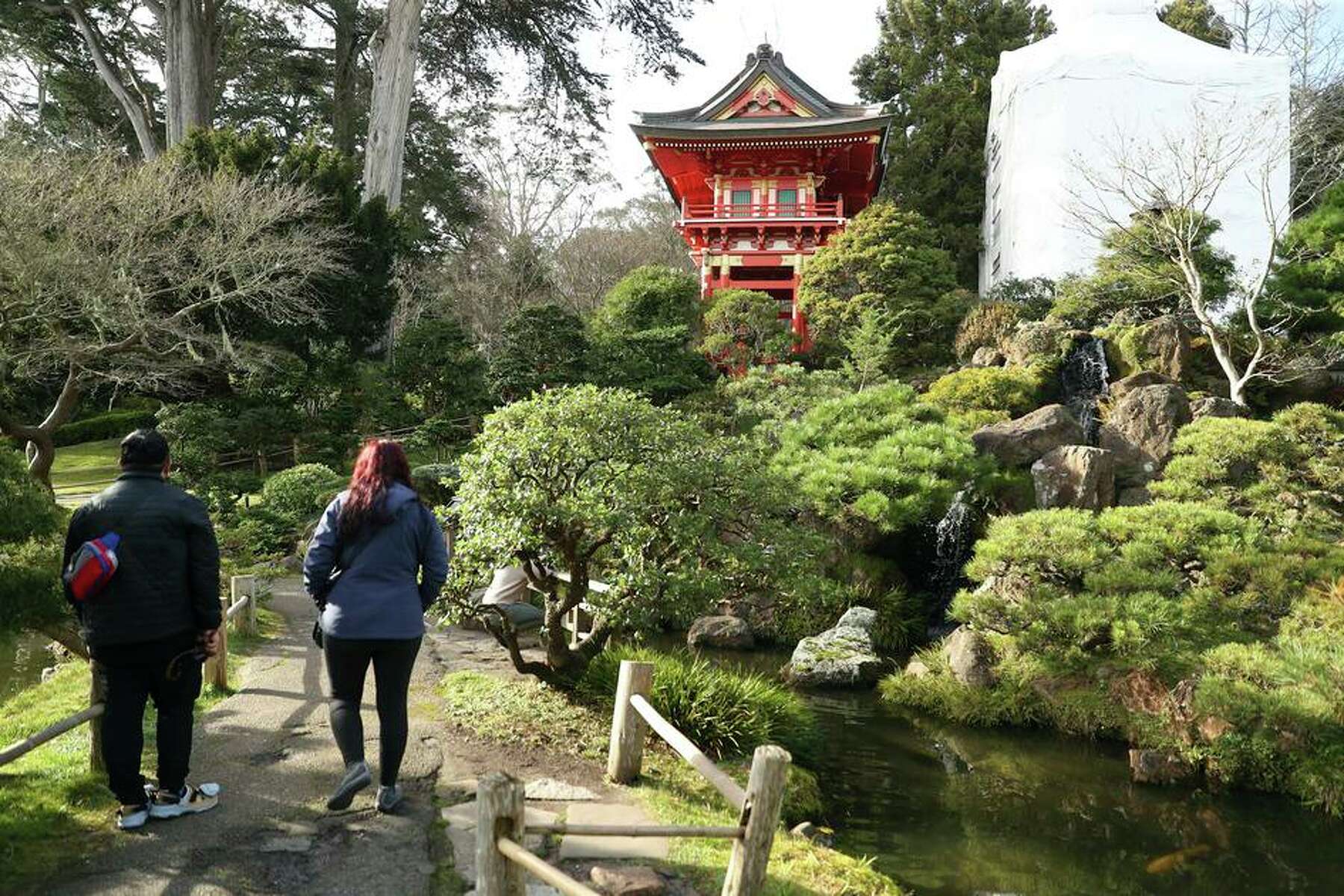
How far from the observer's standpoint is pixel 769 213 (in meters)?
22.6

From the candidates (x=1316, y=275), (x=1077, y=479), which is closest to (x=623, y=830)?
(x=1077, y=479)

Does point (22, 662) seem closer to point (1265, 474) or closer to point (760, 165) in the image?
point (1265, 474)

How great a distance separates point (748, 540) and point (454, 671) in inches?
95.6

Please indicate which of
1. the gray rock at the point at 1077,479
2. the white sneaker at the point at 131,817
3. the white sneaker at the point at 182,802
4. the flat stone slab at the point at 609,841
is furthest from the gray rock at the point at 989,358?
the white sneaker at the point at 131,817

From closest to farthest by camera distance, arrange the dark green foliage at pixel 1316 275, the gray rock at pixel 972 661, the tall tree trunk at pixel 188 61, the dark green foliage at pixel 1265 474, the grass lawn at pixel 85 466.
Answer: the gray rock at pixel 972 661 < the dark green foliage at pixel 1265 474 < the dark green foliage at pixel 1316 275 < the grass lawn at pixel 85 466 < the tall tree trunk at pixel 188 61

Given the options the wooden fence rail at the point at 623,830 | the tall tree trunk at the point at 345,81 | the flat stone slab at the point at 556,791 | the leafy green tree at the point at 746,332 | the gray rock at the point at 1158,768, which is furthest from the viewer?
the tall tree trunk at the point at 345,81

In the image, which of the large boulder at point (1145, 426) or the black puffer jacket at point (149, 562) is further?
the large boulder at point (1145, 426)

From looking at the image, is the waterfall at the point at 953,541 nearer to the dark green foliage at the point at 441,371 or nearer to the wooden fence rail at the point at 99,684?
the wooden fence rail at the point at 99,684

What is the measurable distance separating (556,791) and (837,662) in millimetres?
4885

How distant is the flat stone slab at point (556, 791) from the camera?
4.16 metres

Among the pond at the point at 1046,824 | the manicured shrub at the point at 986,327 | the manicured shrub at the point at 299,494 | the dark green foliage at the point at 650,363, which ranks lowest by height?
the pond at the point at 1046,824

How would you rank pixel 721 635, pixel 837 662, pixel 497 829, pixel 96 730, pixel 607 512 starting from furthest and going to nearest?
pixel 721 635 → pixel 837 662 → pixel 607 512 → pixel 96 730 → pixel 497 829

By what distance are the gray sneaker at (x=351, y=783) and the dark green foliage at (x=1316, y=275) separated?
16.2 m

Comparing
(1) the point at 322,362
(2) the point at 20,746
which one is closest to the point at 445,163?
(1) the point at 322,362
